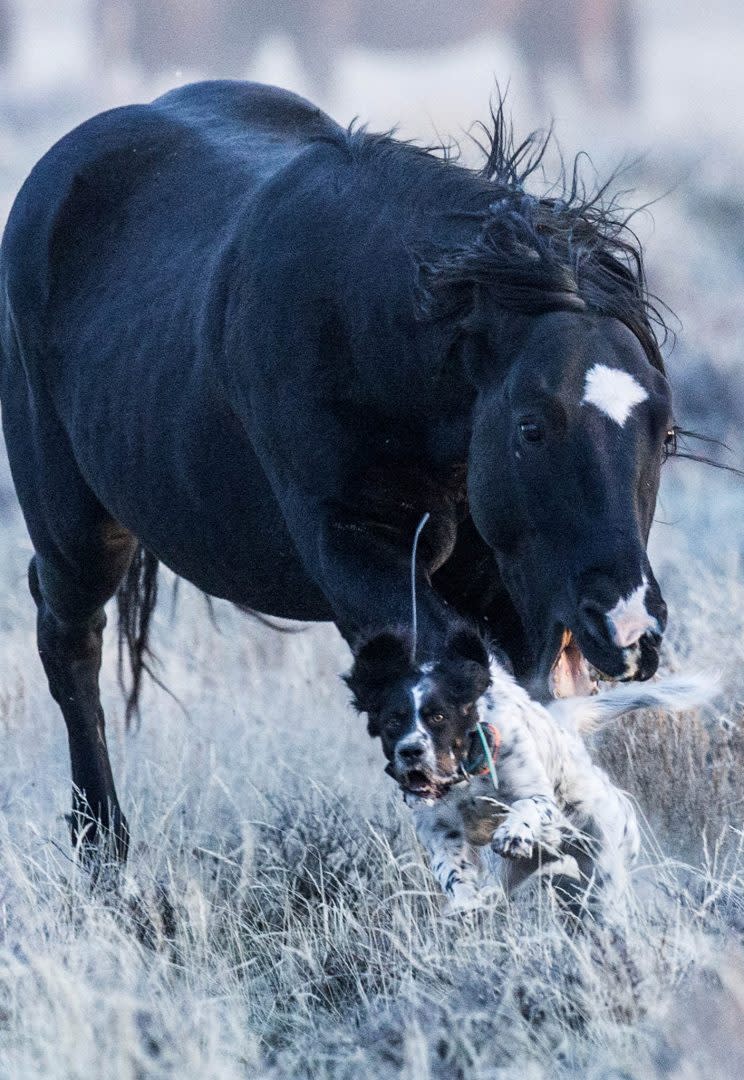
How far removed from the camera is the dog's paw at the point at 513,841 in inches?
149

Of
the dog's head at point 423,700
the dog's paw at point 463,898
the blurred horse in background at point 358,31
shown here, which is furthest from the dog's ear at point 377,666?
the blurred horse in background at point 358,31

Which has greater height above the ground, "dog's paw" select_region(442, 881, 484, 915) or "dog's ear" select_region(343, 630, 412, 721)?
"dog's ear" select_region(343, 630, 412, 721)

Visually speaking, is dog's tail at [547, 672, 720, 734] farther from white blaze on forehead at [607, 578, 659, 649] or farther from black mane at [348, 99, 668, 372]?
white blaze on forehead at [607, 578, 659, 649]

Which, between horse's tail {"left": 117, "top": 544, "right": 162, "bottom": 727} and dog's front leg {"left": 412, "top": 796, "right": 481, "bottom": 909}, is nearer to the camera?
dog's front leg {"left": 412, "top": 796, "right": 481, "bottom": 909}

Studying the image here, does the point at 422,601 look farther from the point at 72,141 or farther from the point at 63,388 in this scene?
the point at 72,141

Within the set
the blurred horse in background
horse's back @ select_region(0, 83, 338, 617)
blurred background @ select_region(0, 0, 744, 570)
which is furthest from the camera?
the blurred horse in background

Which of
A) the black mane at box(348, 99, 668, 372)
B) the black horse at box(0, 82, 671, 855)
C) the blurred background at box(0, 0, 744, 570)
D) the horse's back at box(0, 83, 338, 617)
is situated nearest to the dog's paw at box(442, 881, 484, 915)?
the black horse at box(0, 82, 671, 855)

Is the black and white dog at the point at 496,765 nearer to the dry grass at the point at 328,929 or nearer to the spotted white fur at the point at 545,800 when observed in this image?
the spotted white fur at the point at 545,800

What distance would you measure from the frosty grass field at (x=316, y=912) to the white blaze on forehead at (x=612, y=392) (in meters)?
0.93

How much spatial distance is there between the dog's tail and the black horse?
28 centimetres

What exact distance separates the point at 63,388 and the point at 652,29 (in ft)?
108

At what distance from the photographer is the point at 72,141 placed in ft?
17.5

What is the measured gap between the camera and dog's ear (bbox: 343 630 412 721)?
145 inches

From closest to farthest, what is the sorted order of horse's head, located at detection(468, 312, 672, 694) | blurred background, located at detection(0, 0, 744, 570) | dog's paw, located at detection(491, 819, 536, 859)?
Result: horse's head, located at detection(468, 312, 672, 694) → dog's paw, located at detection(491, 819, 536, 859) → blurred background, located at detection(0, 0, 744, 570)
